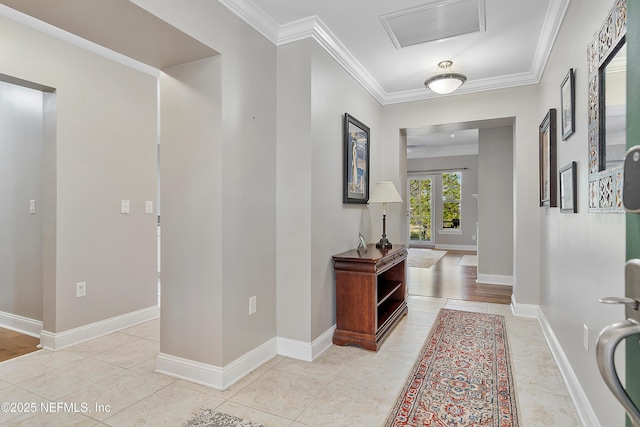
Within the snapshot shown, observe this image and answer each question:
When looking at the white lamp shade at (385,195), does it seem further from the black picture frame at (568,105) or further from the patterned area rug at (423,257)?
the patterned area rug at (423,257)

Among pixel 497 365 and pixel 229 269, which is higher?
pixel 229 269

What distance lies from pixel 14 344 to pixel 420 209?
29.9 ft

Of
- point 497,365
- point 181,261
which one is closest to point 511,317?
point 497,365

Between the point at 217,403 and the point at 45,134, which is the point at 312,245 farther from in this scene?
the point at 45,134

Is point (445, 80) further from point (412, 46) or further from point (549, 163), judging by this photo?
point (549, 163)

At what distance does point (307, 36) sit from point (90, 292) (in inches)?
112

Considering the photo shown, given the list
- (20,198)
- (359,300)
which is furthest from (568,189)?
(20,198)

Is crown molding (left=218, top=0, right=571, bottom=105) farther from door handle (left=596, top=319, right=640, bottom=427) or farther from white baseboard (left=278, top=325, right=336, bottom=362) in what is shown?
door handle (left=596, top=319, right=640, bottom=427)

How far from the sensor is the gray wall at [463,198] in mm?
9336

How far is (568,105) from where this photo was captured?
2.29m

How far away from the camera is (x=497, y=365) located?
2.54 metres

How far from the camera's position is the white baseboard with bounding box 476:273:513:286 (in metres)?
5.35

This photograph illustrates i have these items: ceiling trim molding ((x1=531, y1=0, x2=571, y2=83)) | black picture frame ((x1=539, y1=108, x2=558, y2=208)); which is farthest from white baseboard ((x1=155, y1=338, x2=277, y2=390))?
ceiling trim molding ((x1=531, y1=0, x2=571, y2=83))

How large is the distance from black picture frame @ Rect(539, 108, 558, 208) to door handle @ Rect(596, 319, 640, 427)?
2.34m
